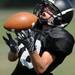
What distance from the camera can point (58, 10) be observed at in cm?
557

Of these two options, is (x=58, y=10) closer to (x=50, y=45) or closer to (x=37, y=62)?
(x=50, y=45)

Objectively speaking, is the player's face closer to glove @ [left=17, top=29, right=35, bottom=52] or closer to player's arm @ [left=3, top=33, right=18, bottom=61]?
glove @ [left=17, top=29, right=35, bottom=52]

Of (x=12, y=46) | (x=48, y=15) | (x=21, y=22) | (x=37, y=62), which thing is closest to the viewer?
(x=37, y=62)

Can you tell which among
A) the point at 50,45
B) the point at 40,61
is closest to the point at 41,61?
the point at 40,61

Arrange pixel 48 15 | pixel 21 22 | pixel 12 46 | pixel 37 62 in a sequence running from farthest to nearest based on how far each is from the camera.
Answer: pixel 12 46 < pixel 48 15 < pixel 21 22 < pixel 37 62

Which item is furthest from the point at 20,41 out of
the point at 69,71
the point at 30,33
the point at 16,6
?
the point at 16,6

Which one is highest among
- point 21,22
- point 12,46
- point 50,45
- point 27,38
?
point 21,22

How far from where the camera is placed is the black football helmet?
554cm

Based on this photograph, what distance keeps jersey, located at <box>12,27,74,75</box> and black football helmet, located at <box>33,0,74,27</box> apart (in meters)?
0.14

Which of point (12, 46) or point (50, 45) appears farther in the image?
point (12, 46)

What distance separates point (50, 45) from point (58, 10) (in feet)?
1.56

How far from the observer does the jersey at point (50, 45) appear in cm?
533

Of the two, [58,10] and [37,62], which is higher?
[58,10]

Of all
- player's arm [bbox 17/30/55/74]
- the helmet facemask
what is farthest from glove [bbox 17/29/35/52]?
the helmet facemask
